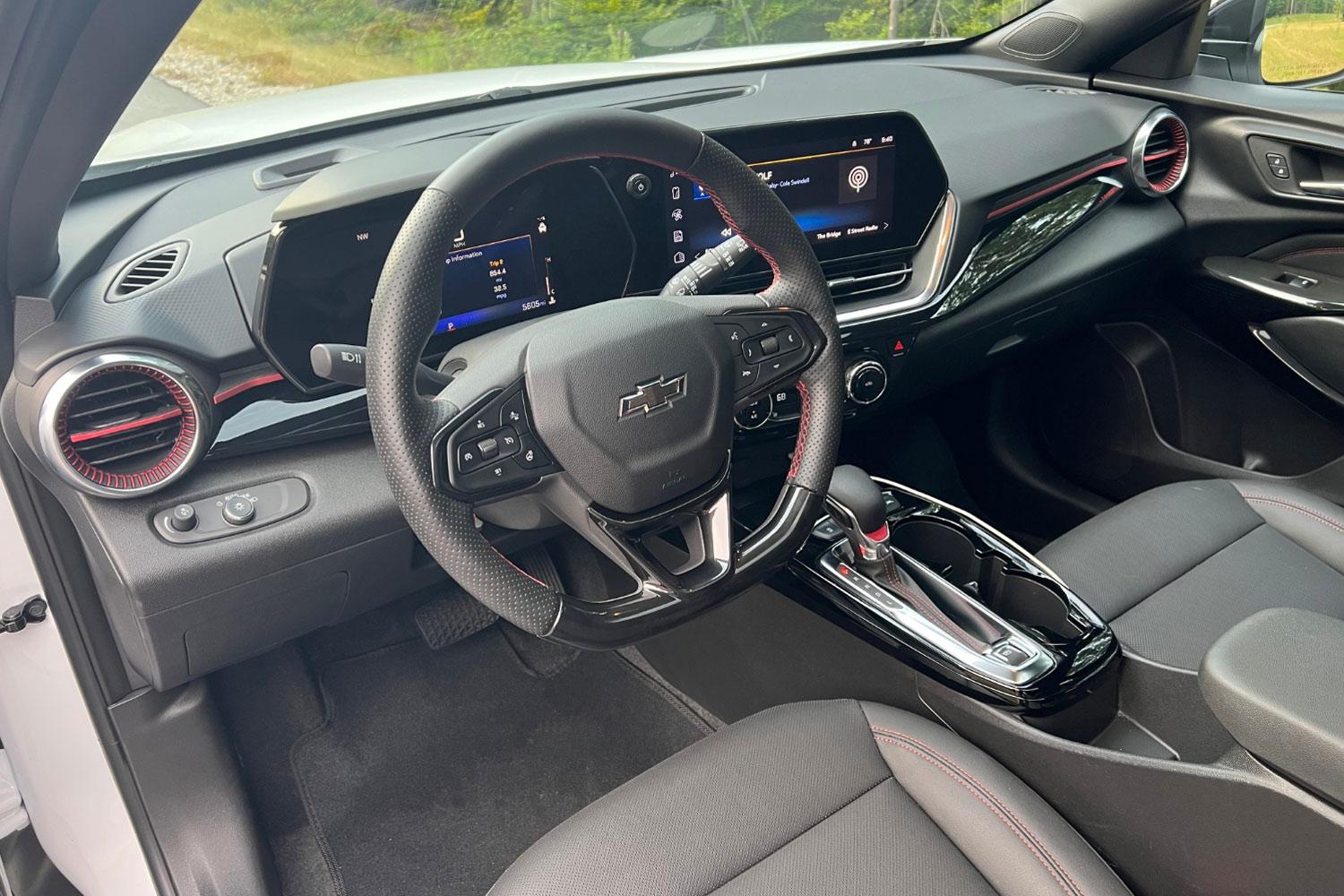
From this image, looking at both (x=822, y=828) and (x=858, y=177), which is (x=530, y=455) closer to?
(x=822, y=828)

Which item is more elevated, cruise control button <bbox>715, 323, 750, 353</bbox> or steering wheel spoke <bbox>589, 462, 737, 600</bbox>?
cruise control button <bbox>715, 323, 750, 353</bbox>

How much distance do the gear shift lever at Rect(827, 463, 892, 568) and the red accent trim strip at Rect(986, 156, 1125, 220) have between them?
0.68 meters

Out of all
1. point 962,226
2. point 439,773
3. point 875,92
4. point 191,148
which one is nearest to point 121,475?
point 191,148

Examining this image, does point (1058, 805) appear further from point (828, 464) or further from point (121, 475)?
point (121, 475)

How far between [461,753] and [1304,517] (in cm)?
147

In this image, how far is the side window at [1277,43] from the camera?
7.01 ft

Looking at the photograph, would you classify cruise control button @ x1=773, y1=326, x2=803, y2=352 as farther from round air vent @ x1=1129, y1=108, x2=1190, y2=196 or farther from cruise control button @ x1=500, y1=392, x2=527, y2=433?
round air vent @ x1=1129, y1=108, x2=1190, y2=196

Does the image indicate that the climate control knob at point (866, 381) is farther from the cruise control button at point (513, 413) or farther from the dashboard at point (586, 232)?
the cruise control button at point (513, 413)

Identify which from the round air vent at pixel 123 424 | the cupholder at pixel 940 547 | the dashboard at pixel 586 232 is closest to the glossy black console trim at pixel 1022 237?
the dashboard at pixel 586 232

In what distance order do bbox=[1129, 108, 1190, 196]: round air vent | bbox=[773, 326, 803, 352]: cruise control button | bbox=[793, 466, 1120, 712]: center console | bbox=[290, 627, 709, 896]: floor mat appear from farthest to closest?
1. bbox=[1129, 108, 1190, 196]: round air vent
2. bbox=[290, 627, 709, 896]: floor mat
3. bbox=[793, 466, 1120, 712]: center console
4. bbox=[773, 326, 803, 352]: cruise control button

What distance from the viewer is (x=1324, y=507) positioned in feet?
5.33

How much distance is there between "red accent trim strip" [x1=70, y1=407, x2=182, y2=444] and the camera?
111cm

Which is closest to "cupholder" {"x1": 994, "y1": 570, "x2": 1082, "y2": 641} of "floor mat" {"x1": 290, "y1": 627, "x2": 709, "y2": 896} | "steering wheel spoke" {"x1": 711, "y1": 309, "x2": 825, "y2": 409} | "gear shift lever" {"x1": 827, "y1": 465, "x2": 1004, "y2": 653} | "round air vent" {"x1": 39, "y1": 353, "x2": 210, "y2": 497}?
"gear shift lever" {"x1": 827, "y1": 465, "x2": 1004, "y2": 653}

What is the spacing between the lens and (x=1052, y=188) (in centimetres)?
195
